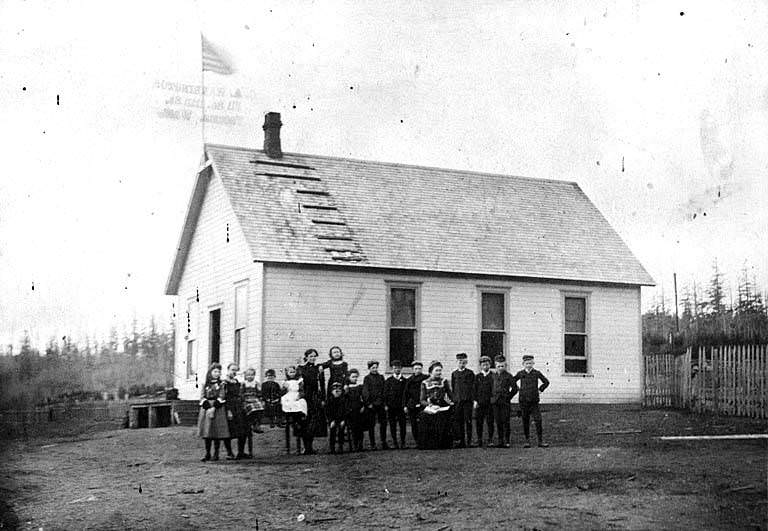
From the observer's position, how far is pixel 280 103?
1384 cm

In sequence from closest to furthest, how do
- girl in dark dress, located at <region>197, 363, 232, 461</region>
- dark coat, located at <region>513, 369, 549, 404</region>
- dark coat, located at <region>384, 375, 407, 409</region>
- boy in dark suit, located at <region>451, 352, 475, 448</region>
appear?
girl in dark dress, located at <region>197, 363, 232, 461</region> < dark coat, located at <region>513, 369, 549, 404</region> < boy in dark suit, located at <region>451, 352, 475, 448</region> < dark coat, located at <region>384, 375, 407, 409</region>

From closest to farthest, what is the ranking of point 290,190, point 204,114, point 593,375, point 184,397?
point 204,114, point 290,190, point 593,375, point 184,397

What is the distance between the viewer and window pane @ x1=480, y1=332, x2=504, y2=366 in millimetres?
17906

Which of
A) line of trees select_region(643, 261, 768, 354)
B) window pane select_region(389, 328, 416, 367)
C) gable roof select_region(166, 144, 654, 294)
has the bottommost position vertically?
window pane select_region(389, 328, 416, 367)

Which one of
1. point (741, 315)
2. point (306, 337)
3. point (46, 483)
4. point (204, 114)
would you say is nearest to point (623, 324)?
point (741, 315)

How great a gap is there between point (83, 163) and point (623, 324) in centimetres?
1120

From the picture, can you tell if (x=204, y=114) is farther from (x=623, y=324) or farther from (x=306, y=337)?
(x=623, y=324)

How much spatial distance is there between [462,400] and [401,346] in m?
2.80

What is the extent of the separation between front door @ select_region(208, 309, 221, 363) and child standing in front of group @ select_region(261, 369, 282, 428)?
4.04 meters

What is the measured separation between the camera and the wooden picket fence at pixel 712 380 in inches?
639

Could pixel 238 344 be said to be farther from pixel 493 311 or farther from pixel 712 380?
pixel 712 380

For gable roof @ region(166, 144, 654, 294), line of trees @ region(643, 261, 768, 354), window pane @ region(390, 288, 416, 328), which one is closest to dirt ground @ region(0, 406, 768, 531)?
line of trees @ region(643, 261, 768, 354)

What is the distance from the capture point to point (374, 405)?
14.4m

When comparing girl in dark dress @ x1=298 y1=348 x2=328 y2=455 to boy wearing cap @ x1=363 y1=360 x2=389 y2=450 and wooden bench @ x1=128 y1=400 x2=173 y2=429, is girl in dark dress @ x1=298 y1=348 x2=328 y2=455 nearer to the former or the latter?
boy wearing cap @ x1=363 y1=360 x2=389 y2=450
